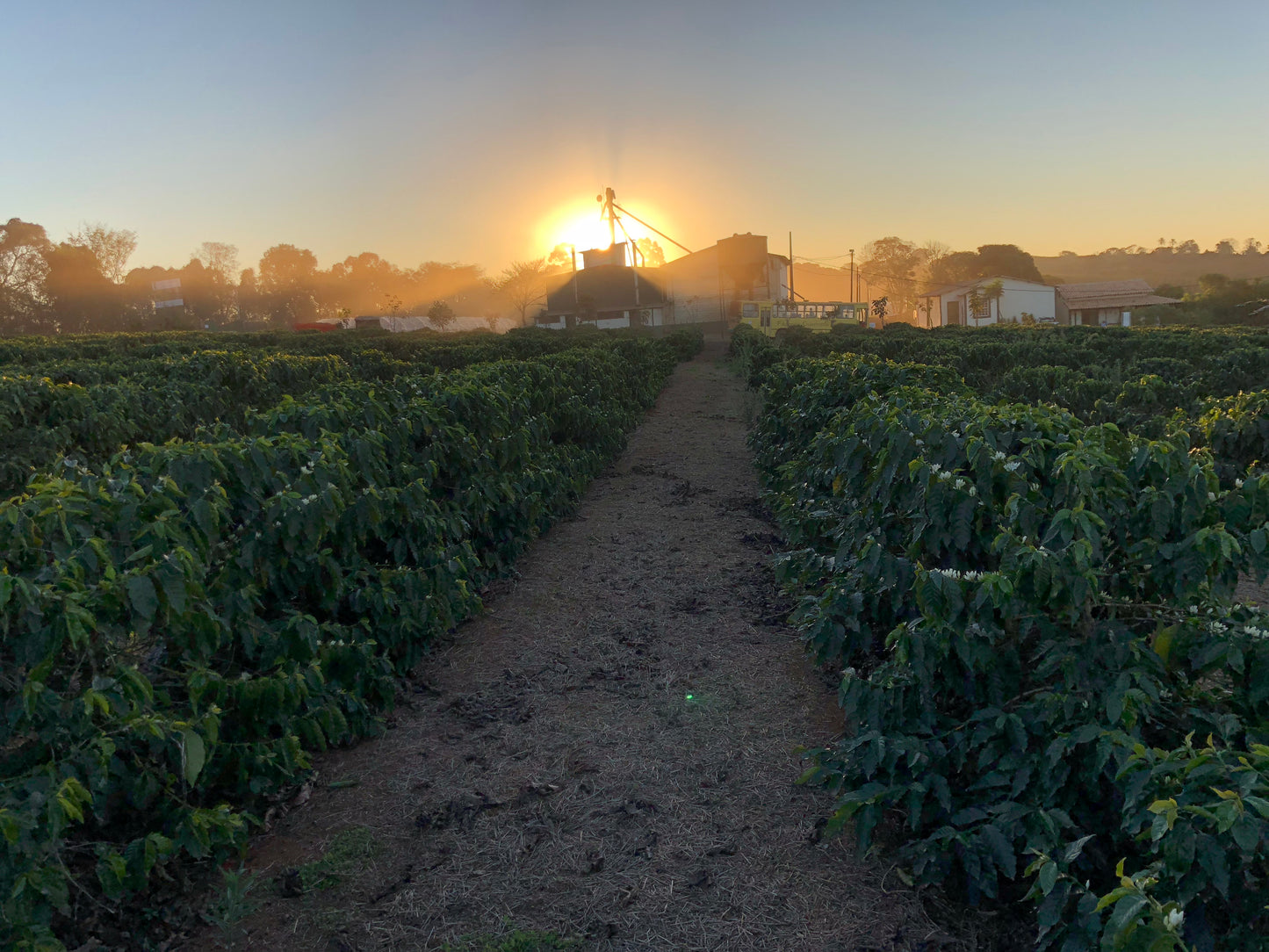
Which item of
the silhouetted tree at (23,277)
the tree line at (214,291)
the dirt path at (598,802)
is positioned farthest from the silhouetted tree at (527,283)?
the dirt path at (598,802)

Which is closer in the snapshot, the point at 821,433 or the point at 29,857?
the point at 29,857

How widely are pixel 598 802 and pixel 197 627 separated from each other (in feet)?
5.84

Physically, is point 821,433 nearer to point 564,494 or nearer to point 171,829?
point 564,494

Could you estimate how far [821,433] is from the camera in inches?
219

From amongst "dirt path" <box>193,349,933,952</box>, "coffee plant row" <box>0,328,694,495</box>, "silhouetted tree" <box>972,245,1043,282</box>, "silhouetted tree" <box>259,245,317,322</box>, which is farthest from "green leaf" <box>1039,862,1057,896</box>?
"silhouetted tree" <box>259,245,317,322</box>

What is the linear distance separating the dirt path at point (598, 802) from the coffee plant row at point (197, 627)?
332mm

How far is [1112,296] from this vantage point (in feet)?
216

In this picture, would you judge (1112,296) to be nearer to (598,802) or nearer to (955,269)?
(955,269)

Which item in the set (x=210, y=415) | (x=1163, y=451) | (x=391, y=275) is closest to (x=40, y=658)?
(x=1163, y=451)

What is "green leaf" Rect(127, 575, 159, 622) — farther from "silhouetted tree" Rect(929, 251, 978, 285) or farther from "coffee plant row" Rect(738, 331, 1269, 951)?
"silhouetted tree" Rect(929, 251, 978, 285)

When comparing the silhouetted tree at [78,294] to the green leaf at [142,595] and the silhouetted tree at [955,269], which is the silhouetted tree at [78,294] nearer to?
the green leaf at [142,595]

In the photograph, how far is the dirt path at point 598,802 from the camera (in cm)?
281

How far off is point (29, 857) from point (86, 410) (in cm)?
724

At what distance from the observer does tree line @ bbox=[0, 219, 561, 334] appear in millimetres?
72062
